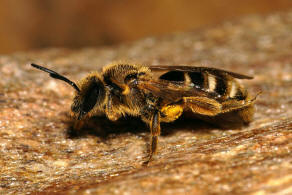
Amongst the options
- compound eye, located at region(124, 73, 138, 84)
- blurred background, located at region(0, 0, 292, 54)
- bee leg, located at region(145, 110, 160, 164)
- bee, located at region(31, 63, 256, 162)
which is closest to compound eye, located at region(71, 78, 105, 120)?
bee, located at region(31, 63, 256, 162)

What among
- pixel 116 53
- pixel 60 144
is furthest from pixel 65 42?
pixel 60 144

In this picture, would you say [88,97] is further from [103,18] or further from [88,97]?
[103,18]

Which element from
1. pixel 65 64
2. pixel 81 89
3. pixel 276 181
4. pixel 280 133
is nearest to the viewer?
pixel 276 181

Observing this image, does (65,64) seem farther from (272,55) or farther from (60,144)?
(272,55)

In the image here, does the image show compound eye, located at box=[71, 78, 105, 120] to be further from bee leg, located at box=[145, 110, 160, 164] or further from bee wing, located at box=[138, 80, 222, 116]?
bee leg, located at box=[145, 110, 160, 164]

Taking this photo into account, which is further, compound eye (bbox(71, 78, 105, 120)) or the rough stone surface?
compound eye (bbox(71, 78, 105, 120))

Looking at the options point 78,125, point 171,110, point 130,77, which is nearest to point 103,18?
point 78,125
